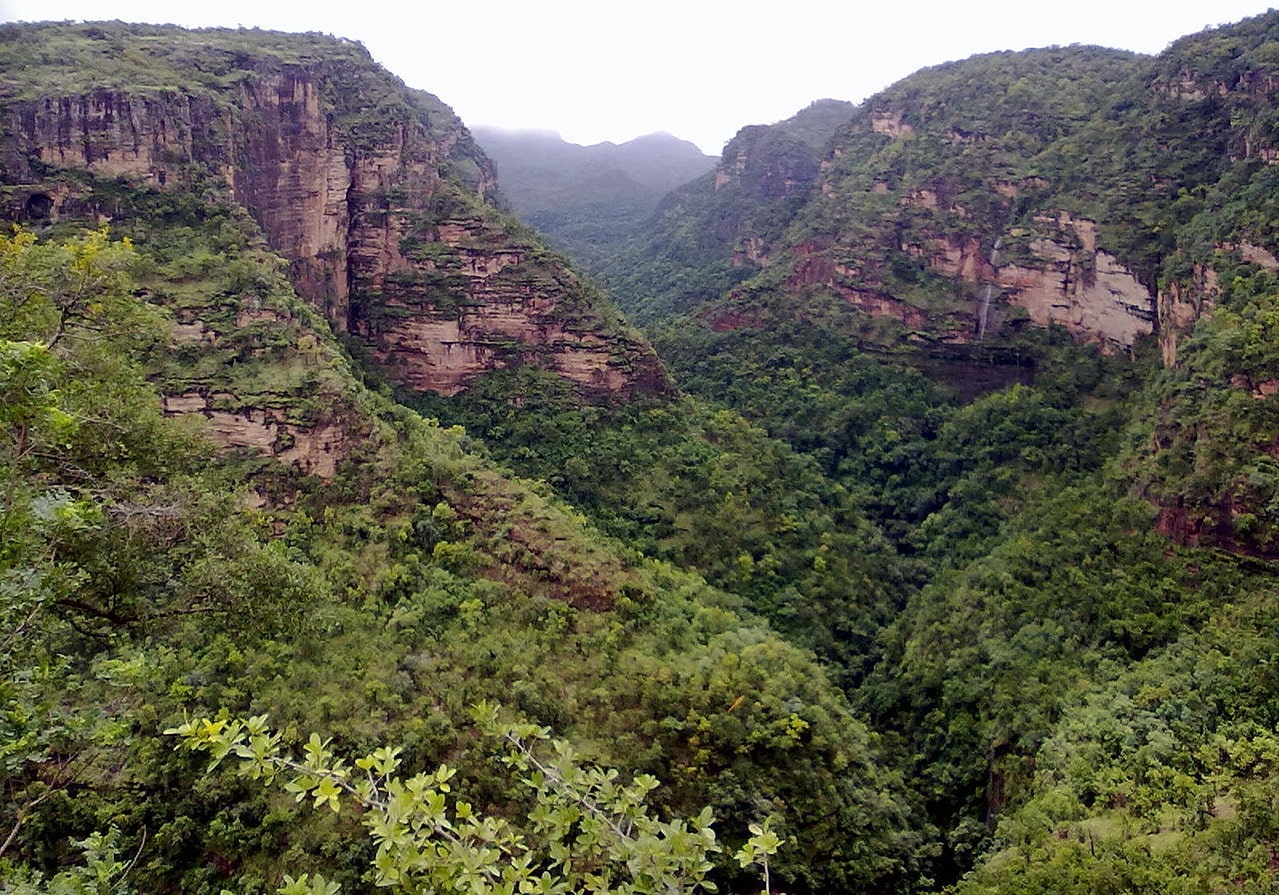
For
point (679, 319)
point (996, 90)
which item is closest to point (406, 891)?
point (679, 319)

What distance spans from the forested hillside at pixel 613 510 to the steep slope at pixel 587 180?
1568 inches

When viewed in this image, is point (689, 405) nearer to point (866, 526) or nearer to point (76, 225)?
point (866, 526)

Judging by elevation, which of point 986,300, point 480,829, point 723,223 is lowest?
point 480,829

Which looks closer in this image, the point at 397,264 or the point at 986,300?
the point at 397,264

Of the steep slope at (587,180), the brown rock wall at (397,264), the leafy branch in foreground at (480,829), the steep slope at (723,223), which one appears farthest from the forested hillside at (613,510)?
the steep slope at (587,180)

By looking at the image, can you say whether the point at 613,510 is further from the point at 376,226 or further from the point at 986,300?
the point at 986,300

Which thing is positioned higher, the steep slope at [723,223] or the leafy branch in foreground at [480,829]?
the steep slope at [723,223]

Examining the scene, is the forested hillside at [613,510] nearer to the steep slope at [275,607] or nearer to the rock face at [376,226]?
the steep slope at [275,607]

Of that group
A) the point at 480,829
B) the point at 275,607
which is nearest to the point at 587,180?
the point at 275,607

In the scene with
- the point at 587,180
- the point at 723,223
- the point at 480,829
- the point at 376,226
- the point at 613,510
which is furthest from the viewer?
the point at 587,180

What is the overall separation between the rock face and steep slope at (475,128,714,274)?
37213mm

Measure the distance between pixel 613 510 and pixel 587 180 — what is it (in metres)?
82.9

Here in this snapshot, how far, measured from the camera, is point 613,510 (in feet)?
98.2

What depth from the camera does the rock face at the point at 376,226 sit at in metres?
30.8
